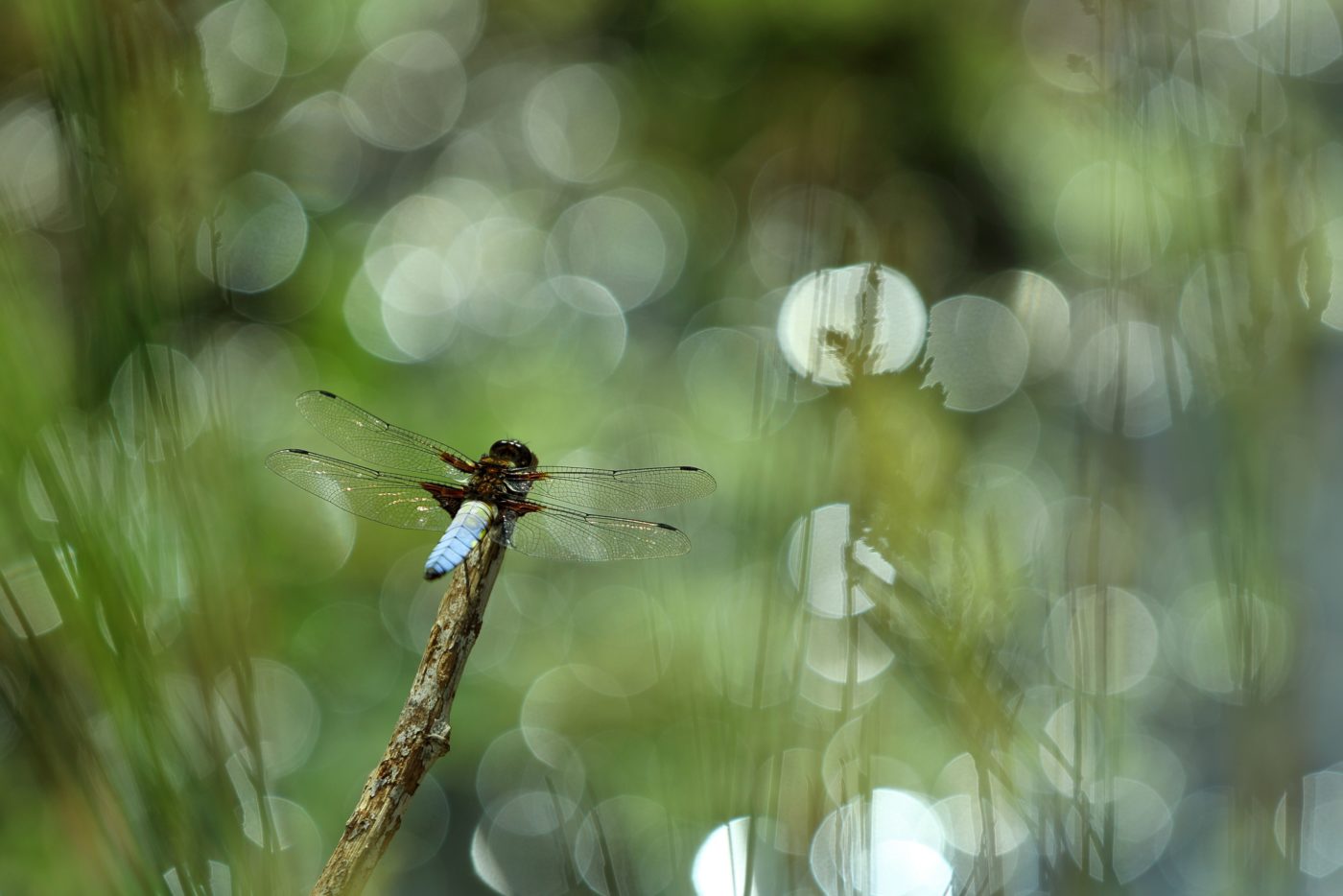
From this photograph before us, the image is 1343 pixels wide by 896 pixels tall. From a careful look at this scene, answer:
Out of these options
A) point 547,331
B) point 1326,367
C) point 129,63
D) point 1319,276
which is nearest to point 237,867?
point 129,63

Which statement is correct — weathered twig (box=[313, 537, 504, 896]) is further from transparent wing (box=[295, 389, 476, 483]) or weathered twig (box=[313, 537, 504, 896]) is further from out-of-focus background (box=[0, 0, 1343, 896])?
transparent wing (box=[295, 389, 476, 483])

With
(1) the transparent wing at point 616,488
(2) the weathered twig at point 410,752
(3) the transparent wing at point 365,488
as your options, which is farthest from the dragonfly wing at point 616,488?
(2) the weathered twig at point 410,752

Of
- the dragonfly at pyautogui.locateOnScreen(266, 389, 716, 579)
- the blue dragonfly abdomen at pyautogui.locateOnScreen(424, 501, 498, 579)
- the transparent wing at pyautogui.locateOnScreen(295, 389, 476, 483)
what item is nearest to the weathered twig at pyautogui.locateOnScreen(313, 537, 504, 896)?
the blue dragonfly abdomen at pyautogui.locateOnScreen(424, 501, 498, 579)

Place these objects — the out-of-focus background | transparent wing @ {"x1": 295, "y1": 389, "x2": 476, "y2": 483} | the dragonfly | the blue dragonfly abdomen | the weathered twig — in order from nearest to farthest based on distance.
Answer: the weathered twig → the blue dragonfly abdomen → the dragonfly → transparent wing @ {"x1": 295, "y1": 389, "x2": 476, "y2": 483} → the out-of-focus background

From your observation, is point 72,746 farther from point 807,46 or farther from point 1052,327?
point 1052,327

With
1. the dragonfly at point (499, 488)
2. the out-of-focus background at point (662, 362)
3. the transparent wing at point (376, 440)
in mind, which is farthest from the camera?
the out-of-focus background at point (662, 362)

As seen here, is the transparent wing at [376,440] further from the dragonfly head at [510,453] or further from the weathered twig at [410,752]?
the weathered twig at [410,752]
